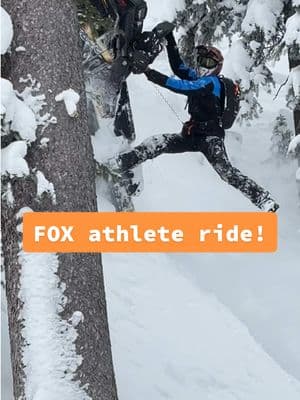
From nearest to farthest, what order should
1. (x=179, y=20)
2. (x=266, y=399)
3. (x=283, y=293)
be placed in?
(x=266, y=399) < (x=283, y=293) < (x=179, y=20)

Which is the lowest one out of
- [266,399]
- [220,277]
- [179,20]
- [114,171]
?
[266,399]

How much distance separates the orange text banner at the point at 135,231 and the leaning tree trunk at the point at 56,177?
9 cm

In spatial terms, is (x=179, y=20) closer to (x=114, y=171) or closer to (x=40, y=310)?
(x=114, y=171)

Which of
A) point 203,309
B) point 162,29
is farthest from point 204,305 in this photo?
point 162,29

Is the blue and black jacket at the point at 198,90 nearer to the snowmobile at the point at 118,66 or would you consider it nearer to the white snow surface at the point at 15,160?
the snowmobile at the point at 118,66

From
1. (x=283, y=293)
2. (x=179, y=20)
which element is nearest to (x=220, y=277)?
(x=283, y=293)

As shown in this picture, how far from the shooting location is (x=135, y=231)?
18.3ft

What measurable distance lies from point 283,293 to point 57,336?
7283 millimetres

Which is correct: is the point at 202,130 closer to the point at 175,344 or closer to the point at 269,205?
the point at 269,205

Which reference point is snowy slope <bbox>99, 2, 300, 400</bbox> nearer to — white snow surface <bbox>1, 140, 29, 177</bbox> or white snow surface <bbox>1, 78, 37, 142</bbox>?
white snow surface <bbox>1, 140, 29, 177</bbox>

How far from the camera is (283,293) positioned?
11016 mm

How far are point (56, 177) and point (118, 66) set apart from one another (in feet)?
11.8

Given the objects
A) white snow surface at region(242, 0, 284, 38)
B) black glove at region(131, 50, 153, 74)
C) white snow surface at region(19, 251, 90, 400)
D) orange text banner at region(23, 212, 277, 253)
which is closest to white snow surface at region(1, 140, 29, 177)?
orange text banner at region(23, 212, 277, 253)

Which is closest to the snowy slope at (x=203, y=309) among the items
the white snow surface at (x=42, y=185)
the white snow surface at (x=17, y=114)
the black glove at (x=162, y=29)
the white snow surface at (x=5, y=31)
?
the white snow surface at (x=42, y=185)
